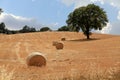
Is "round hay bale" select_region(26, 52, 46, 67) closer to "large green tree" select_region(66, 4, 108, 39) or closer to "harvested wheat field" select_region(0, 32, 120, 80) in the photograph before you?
"harvested wheat field" select_region(0, 32, 120, 80)

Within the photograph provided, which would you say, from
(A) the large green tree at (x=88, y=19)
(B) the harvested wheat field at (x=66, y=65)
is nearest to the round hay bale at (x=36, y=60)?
(B) the harvested wheat field at (x=66, y=65)

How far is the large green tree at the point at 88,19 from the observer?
80125 mm

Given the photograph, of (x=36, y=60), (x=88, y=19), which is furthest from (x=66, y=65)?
(x=88, y=19)

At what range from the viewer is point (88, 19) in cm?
8012

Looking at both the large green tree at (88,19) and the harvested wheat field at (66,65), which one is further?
the large green tree at (88,19)

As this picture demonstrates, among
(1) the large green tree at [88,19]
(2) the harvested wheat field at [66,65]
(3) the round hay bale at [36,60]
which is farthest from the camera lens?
(1) the large green tree at [88,19]

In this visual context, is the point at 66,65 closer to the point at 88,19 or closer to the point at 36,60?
the point at 36,60

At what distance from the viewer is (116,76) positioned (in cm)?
1149

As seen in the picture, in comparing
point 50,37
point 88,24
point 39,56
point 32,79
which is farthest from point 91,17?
point 32,79

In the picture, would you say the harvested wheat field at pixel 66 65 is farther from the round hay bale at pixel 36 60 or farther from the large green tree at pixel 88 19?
the large green tree at pixel 88 19

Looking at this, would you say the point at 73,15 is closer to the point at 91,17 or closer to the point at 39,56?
the point at 91,17

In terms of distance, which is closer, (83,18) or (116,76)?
(116,76)

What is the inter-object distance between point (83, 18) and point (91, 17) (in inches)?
72.2

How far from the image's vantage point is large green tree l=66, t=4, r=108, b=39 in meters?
80.1
